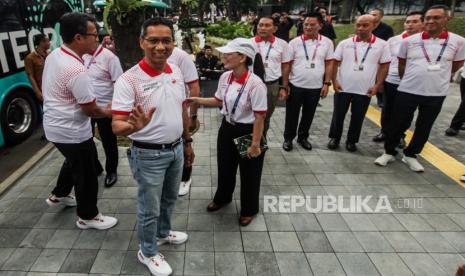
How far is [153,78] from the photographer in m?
2.34

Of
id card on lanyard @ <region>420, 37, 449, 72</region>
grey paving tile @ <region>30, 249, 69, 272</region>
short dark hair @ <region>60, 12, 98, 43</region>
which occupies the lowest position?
grey paving tile @ <region>30, 249, 69, 272</region>

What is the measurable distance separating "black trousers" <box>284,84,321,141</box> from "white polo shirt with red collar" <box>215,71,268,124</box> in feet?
7.92

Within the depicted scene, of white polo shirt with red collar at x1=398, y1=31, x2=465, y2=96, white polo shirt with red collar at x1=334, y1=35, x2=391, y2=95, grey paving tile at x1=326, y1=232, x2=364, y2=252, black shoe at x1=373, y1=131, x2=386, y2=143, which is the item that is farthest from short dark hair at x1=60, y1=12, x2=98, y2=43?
black shoe at x1=373, y1=131, x2=386, y2=143

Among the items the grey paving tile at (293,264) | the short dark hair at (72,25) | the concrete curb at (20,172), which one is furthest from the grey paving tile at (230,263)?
the concrete curb at (20,172)

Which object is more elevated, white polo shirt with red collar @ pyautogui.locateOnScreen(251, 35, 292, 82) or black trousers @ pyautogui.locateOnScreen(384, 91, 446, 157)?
white polo shirt with red collar @ pyautogui.locateOnScreen(251, 35, 292, 82)

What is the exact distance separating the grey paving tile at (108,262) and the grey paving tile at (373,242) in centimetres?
235

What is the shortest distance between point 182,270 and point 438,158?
182 inches

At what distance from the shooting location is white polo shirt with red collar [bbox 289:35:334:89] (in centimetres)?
512

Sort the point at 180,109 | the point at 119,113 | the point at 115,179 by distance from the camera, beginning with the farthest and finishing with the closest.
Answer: the point at 115,179, the point at 180,109, the point at 119,113

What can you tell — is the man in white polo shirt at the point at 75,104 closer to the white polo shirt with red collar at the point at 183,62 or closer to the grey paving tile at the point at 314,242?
the white polo shirt with red collar at the point at 183,62

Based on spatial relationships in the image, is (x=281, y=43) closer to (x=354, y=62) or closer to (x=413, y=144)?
(x=354, y=62)

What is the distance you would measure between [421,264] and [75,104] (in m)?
3.50

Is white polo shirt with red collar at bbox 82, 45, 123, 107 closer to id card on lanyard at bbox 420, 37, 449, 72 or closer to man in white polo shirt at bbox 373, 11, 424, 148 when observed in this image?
id card on lanyard at bbox 420, 37, 449, 72

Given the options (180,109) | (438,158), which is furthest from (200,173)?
(438,158)
